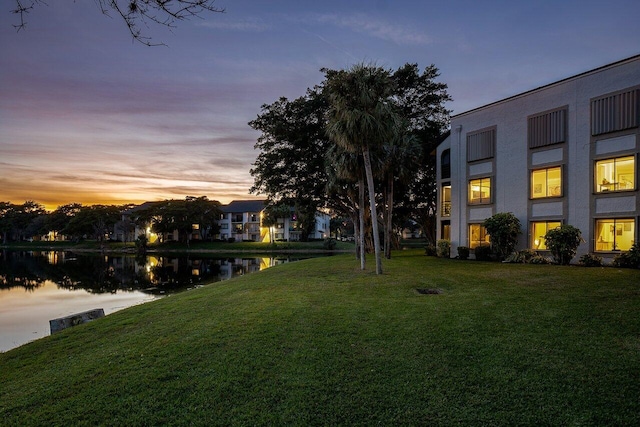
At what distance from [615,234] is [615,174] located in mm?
3133

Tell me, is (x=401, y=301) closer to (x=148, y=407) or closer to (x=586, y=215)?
(x=148, y=407)

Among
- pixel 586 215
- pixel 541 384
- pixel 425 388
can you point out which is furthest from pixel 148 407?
→ pixel 586 215

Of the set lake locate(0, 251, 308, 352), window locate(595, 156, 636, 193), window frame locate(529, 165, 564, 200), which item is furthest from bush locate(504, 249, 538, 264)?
lake locate(0, 251, 308, 352)

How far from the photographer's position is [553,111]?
21391 mm

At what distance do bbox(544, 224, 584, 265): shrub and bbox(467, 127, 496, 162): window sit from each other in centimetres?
732

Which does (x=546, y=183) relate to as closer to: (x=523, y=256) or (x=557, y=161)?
(x=557, y=161)

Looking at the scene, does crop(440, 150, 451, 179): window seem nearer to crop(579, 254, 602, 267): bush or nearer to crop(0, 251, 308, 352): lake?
crop(579, 254, 602, 267): bush

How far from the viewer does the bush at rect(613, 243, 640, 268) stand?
659 inches

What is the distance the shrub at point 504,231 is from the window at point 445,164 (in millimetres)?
7774

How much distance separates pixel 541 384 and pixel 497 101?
75.2 feet

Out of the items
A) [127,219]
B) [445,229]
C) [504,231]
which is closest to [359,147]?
[504,231]

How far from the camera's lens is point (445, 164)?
3005cm

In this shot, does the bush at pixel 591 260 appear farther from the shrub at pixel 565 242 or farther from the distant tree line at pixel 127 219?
the distant tree line at pixel 127 219

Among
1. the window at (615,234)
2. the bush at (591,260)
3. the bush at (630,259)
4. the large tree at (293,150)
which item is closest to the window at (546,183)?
the window at (615,234)
